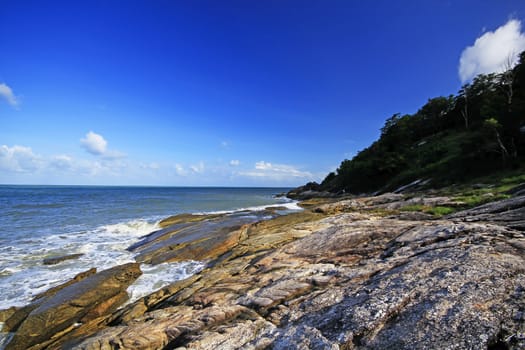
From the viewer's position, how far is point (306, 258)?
929 cm

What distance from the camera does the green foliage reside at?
90.7ft

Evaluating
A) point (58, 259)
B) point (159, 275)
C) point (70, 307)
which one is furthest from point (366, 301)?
point (58, 259)

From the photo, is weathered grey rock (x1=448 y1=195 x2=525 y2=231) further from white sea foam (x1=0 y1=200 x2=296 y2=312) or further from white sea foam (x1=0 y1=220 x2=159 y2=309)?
white sea foam (x1=0 y1=220 x2=159 y2=309)

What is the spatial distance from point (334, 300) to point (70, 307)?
10.1m

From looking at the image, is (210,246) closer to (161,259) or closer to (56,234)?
(161,259)

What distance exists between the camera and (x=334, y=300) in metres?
5.58

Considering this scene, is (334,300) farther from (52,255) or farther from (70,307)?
(52,255)

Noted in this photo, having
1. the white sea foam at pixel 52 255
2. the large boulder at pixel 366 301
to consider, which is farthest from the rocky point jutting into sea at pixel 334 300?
the white sea foam at pixel 52 255

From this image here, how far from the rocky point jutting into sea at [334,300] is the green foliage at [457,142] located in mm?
24784

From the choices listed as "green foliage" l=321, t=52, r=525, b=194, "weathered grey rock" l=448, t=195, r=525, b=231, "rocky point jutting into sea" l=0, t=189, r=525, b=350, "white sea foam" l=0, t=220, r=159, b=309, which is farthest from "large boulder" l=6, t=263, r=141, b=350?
"green foliage" l=321, t=52, r=525, b=194

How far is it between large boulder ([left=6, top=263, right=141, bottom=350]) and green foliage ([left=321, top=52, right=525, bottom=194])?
120 ft

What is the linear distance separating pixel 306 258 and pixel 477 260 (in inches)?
212

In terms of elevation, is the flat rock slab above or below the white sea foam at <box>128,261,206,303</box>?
below

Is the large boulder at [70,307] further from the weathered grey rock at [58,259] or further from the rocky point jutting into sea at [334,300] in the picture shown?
the weathered grey rock at [58,259]
